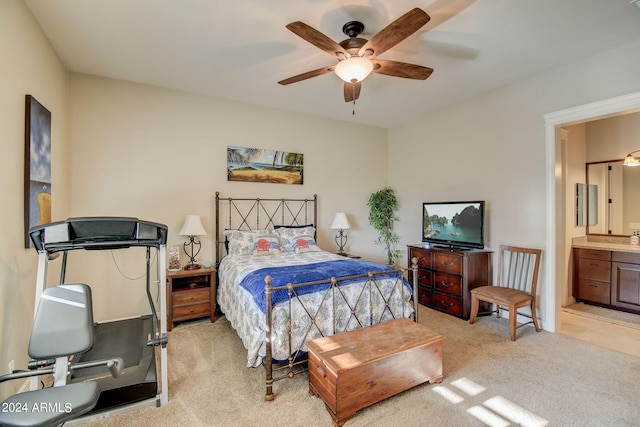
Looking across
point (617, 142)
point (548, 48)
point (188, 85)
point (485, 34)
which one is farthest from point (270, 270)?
point (617, 142)

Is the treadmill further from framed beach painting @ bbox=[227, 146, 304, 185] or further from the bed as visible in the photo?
framed beach painting @ bbox=[227, 146, 304, 185]

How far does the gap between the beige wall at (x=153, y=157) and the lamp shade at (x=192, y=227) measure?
28 centimetres

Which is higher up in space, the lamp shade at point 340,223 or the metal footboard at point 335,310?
the lamp shade at point 340,223

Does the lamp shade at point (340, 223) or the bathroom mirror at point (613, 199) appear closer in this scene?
the bathroom mirror at point (613, 199)

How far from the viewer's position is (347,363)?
6.42ft

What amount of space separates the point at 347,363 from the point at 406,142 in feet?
14.5

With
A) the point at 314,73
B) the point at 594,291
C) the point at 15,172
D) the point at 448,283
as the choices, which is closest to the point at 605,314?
the point at 594,291

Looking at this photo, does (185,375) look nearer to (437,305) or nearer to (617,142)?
(437,305)

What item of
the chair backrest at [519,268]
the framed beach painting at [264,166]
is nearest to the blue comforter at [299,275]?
the chair backrest at [519,268]

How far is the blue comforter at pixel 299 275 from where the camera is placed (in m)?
2.43

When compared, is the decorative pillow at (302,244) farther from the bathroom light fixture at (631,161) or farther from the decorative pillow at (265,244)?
the bathroom light fixture at (631,161)

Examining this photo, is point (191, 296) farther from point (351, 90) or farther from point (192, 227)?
point (351, 90)

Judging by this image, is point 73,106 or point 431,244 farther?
point 431,244

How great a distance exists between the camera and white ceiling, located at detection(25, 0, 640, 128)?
2.36 meters
